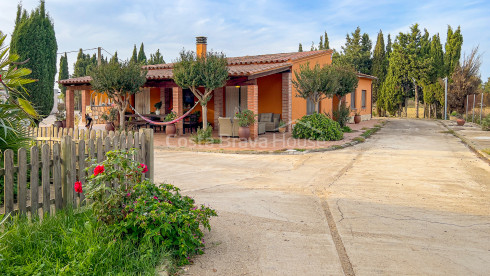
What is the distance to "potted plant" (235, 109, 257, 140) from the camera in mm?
14648

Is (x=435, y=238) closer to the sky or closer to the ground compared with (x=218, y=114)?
closer to the ground

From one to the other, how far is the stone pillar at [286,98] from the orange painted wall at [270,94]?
40 centimetres

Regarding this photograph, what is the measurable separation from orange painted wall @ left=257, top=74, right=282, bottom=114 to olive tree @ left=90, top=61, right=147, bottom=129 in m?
5.48

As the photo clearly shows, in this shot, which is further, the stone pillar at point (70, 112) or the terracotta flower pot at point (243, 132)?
the stone pillar at point (70, 112)

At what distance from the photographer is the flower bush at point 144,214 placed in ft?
12.0

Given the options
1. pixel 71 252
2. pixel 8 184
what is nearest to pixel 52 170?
pixel 8 184

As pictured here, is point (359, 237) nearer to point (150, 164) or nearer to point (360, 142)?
point (150, 164)

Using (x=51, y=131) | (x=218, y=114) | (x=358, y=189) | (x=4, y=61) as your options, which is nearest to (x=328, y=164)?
(x=358, y=189)

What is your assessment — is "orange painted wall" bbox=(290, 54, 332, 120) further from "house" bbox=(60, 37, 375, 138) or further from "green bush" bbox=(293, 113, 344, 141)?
"green bush" bbox=(293, 113, 344, 141)

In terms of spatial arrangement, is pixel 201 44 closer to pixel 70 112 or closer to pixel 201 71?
pixel 201 71

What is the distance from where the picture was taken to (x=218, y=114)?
19.2 metres

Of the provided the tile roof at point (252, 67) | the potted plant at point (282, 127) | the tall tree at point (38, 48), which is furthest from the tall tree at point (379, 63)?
the tall tree at point (38, 48)

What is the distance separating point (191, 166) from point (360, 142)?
7917 millimetres

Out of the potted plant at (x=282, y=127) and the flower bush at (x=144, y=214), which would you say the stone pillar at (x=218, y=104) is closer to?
the potted plant at (x=282, y=127)
